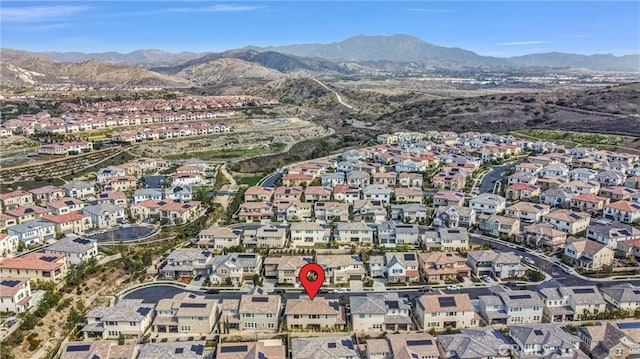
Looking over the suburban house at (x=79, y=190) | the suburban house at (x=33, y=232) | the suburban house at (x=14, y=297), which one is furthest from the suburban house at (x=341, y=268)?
the suburban house at (x=79, y=190)

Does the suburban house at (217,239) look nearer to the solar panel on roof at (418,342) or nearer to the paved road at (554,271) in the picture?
the solar panel on roof at (418,342)

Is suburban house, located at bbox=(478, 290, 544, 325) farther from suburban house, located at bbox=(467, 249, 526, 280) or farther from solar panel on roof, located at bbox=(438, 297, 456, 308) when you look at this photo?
suburban house, located at bbox=(467, 249, 526, 280)

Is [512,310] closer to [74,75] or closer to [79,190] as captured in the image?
[79,190]

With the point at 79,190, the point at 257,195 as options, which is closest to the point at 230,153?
the point at 79,190

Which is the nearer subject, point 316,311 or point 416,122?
point 316,311

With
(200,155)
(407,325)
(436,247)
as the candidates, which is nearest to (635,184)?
(436,247)

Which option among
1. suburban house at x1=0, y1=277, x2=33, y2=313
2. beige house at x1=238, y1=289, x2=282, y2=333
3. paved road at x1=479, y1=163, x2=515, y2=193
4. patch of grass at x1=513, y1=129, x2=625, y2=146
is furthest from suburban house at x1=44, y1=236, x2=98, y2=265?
patch of grass at x1=513, y1=129, x2=625, y2=146

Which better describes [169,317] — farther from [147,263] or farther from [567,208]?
[567,208]
